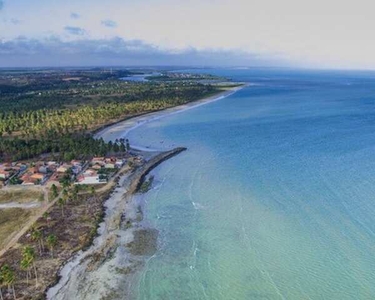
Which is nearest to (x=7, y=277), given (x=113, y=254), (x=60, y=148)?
(x=113, y=254)

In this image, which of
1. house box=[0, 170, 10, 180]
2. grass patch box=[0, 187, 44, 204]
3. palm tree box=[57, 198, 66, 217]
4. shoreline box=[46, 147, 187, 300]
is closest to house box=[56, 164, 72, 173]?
grass patch box=[0, 187, 44, 204]

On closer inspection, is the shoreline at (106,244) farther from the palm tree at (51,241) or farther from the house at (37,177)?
the house at (37,177)

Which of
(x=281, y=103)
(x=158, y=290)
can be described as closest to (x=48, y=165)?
(x=158, y=290)

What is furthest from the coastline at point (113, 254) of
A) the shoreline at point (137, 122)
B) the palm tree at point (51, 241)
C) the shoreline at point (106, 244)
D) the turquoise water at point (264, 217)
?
the shoreline at point (137, 122)

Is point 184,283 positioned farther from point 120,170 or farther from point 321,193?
point 120,170

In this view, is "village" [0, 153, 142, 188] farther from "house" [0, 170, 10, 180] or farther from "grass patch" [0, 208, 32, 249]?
"grass patch" [0, 208, 32, 249]
